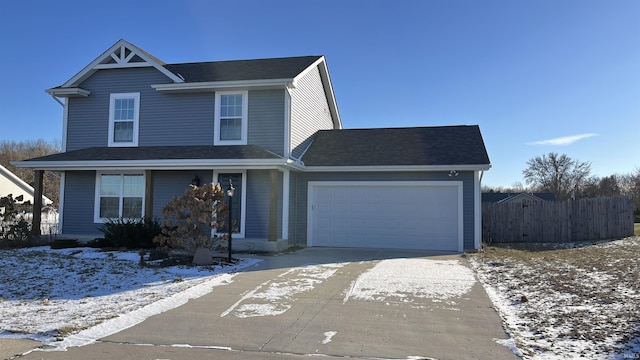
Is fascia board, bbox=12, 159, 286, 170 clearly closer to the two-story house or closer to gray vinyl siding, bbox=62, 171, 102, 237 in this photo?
the two-story house

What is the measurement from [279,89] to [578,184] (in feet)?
168

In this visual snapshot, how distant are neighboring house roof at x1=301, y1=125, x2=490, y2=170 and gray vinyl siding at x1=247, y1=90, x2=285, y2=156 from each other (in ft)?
5.04

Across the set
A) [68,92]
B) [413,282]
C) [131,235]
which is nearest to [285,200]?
[131,235]

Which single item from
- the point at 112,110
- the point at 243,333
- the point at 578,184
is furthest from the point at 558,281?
the point at 578,184

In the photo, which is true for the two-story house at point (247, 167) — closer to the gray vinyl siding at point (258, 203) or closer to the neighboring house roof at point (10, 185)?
the gray vinyl siding at point (258, 203)

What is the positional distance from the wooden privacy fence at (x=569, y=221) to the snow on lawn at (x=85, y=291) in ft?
37.9

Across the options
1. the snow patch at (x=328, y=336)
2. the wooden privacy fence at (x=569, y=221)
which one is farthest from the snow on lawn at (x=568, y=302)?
the wooden privacy fence at (x=569, y=221)

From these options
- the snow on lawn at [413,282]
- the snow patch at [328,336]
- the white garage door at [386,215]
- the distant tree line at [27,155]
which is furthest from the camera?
the distant tree line at [27,155]

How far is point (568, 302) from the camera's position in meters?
6.93

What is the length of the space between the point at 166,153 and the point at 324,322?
9.63m

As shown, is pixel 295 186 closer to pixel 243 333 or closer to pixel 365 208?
pixel 365 208

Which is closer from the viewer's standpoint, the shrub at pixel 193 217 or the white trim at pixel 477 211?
the shrub at pixel 193 217

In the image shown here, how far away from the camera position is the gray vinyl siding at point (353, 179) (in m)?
14.1

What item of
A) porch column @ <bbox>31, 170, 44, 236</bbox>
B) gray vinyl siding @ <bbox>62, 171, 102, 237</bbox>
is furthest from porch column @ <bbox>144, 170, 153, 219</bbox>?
porch column @ <bbox>31, 170, 44, 236</bbox>
